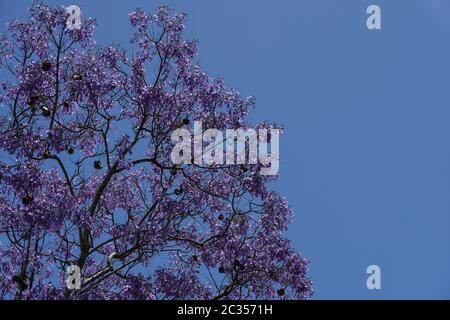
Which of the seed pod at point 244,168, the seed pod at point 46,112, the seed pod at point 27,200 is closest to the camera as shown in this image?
the seed pod at point 27,200

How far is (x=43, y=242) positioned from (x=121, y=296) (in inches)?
85.8

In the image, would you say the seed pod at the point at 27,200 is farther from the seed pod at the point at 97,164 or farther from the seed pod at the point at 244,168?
the seed pod at the point at 244,168

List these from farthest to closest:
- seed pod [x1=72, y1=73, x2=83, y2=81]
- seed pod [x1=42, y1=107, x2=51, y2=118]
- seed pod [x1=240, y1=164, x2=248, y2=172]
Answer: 1. seed pod [x1=240, y1=164, x2=248, y2=172]
2. seed pod [x1=72, y1=73, x2=83, y2=81]
3. seed pod [x1=42, y1=107, x2=51, y2=118]

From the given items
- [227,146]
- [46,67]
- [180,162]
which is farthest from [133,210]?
[46,67]

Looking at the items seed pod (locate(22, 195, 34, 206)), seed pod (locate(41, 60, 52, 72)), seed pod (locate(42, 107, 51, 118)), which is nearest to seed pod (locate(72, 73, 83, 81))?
seed pod (locate(41, 60, 52, 72))

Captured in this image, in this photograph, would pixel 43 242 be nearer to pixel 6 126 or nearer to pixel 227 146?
pixel 6 126

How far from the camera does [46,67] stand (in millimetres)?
17422

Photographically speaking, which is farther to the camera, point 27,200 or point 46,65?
point 46,65

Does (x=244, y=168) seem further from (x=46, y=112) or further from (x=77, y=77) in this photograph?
(x=46, y=112)

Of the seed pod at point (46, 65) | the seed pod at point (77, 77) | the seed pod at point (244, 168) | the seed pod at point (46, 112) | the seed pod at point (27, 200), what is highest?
the seed pod at point (46, 65)

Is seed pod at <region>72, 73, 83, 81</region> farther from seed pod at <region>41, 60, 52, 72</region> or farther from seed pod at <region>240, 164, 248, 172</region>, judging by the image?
seed pod at <region>240, 164, 248, 172</region>

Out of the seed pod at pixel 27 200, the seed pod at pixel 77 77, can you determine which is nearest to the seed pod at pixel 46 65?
the seed pod at pixel 77 77

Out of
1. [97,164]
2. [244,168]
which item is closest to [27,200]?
[97,164]

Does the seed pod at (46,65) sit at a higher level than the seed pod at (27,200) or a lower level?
higher
